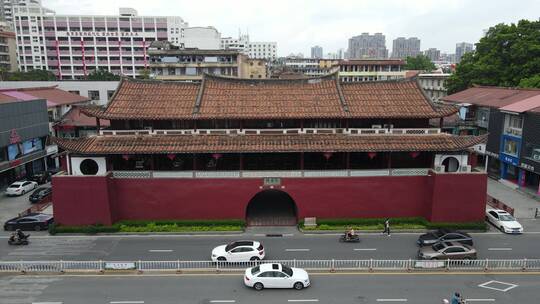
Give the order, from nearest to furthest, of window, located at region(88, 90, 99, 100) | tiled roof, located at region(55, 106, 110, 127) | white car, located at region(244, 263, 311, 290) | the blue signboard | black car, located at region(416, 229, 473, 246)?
white car, located at region(244, 263, 311, 290) < black car, located at region(416, 229, 473, 246) < the blue signboard < tiled roof, located at region(55, 106, 110, 127) < window, located at region(88, 90, 99, 100)

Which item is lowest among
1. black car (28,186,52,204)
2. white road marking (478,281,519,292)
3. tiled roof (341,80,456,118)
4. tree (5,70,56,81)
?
white road marking (478,281,519,292)

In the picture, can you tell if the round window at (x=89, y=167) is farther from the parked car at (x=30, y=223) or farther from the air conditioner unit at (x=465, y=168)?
the air conditioner unit at (x=465, y=168)

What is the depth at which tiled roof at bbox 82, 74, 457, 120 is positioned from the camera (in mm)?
29734

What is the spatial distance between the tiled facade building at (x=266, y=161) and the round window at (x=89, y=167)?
0.34 ft

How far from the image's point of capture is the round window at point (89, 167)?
29402mm

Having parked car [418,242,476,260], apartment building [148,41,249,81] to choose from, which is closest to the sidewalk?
parked car [418,242,476,260]

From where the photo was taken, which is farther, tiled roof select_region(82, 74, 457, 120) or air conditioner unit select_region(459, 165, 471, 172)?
tiled roof select_region(82, 74, 457, 120)

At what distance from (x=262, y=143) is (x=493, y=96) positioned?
3304cm

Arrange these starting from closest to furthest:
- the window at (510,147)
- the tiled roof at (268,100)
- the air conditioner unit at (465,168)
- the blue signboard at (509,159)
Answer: the air conditioner unit at (465,168), the tiled roof at (268,100), the blue signboard at (509,159), the window at (510,147)

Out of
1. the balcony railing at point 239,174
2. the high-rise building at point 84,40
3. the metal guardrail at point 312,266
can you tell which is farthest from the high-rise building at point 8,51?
the metal guardrail at point 312,266

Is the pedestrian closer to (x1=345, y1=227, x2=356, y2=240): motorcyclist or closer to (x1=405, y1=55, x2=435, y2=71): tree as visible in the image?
(x1=345, y1=227, x2=356, y2=240): motorcyclist

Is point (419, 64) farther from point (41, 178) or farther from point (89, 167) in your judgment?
point (89, 167)

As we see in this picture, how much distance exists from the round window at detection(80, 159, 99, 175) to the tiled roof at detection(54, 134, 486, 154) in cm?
159

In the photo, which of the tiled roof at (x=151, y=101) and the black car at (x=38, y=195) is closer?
the tiled roof at (x=151, y=101)
